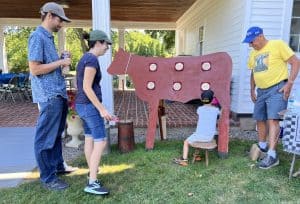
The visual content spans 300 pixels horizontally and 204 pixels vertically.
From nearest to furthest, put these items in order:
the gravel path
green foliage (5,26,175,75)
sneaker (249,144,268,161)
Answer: sneaker (249,144,268,161), the gravel path, green foliage (5,26,175,75)

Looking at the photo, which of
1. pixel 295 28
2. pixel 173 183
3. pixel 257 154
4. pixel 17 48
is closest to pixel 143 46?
pixel 17 48

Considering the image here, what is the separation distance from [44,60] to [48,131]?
67 centimetres

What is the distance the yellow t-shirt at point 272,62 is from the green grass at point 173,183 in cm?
101

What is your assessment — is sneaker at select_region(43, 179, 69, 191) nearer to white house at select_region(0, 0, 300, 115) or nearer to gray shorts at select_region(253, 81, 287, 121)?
white house at select_region(0, 0, 300, 115)

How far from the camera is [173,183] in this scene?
2.94m

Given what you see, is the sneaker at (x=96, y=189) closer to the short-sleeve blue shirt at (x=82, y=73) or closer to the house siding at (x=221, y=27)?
the short-sleeve blue shirt at (x=82, y=73)

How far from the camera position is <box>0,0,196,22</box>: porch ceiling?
834 centimetres

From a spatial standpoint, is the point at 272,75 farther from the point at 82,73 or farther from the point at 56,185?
the point at 56,185

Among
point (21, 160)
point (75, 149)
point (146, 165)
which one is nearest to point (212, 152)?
point (146, 165)

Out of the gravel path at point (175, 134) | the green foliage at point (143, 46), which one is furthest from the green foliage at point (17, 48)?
the gravel path at point (175, 134)

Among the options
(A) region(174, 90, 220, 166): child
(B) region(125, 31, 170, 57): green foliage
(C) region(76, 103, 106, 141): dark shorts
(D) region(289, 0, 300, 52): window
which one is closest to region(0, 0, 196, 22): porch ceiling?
(D) region(289, 0, 300, 52): window

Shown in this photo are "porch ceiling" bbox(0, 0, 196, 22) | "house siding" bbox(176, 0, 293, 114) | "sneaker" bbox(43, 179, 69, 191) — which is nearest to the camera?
"sneaker" bbox(43, 179, 69, 191)

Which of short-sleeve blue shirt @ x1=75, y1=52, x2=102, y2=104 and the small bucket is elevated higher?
short-sleeve blue shirt @ x1=75, y1=52, x2=102, y2=104

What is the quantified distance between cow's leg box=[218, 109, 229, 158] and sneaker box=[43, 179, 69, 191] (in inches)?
75.5
